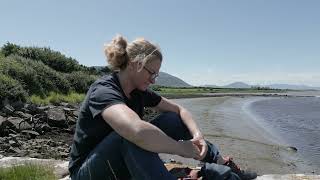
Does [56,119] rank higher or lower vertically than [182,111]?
lower

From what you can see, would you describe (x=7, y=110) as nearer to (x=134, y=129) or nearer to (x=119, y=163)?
(x=119, y=163)

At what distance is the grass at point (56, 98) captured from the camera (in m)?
21.7

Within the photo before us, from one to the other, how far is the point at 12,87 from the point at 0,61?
402 centimetres

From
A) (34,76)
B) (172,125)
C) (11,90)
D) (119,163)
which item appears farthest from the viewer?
(34,76)

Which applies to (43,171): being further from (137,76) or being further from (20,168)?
(137,76)

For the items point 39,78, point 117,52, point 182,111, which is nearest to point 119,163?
point 117,52

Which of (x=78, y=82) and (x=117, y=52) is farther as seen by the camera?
(x=78, y=82)

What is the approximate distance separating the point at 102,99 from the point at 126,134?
39 cm

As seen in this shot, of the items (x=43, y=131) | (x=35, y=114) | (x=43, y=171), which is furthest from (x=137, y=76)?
(x=35, y=114)

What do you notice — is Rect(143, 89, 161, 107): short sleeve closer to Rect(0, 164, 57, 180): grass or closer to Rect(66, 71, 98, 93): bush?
Rect(0, 164, 57, 180): grass

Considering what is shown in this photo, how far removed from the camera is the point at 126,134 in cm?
373

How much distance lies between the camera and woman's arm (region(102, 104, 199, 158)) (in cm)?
370

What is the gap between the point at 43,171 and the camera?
6223mm

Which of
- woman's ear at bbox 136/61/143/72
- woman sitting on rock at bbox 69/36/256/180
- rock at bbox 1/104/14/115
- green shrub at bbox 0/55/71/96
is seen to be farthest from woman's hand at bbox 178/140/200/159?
green shrub at bbox 0/55/71/96
